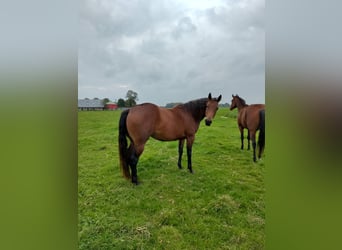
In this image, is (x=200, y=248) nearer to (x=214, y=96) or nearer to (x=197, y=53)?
(x=214, y=96)

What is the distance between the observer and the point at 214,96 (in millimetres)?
1243

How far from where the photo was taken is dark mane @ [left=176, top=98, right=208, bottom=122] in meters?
1.32

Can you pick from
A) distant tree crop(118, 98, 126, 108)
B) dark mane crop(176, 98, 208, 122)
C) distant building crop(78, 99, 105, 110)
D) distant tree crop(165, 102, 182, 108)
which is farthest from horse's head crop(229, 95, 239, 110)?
distant building crop(78, 99, 105, 110)

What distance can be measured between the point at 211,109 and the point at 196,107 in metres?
0.09

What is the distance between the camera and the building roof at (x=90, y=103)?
989 millimetres

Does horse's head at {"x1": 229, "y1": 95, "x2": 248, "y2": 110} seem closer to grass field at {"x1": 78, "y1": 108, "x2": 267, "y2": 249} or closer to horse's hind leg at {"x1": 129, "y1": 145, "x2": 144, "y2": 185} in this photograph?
grass field at {"x1": 78, "y1": 108, "x2": 267, "y2": 249}

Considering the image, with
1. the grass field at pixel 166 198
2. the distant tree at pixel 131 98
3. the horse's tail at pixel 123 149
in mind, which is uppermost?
the distant tree at pixel 131 98

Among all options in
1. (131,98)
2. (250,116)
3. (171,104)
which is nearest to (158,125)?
(171,104)

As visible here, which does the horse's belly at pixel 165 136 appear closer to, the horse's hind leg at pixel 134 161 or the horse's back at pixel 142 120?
the horse's back at pixel 142 120

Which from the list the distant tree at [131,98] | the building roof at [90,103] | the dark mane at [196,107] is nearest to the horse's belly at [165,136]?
the dark mane at [196,107]

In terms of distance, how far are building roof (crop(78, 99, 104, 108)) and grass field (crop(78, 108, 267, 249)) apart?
1.3 inches

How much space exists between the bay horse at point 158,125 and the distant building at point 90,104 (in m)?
0.15

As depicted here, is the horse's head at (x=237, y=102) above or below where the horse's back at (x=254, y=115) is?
above

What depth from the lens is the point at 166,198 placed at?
48.6 inches
